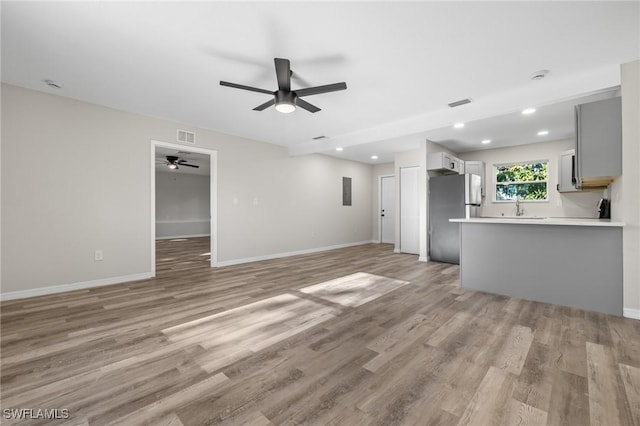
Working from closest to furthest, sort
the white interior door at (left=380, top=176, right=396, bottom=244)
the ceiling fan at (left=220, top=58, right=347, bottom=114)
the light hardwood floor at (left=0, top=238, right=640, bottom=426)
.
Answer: the light hardwood floor at (left=0, top=238, right=640, bottom=426) → the ceiling fan at (left=220, top=58, right=347, bottom=114) → the white interior door at (left=380, top=176, right=396, bottom=244)

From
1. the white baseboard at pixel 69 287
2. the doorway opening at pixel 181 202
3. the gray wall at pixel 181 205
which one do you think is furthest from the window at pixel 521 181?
the gray wall at pixel 181 205

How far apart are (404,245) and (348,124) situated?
3.58 metres

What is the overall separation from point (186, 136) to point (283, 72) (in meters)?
3.12

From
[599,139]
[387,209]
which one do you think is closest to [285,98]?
[599,139]

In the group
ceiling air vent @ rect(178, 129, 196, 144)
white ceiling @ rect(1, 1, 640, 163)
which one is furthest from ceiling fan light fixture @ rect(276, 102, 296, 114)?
ceiling air vent @ rect(178, 129, 196, 144)

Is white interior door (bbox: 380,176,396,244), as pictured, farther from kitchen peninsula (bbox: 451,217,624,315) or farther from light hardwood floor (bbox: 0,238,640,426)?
light hardwood floor (bbox: 0,238,640,426)

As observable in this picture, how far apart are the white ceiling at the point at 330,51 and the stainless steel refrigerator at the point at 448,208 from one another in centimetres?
176

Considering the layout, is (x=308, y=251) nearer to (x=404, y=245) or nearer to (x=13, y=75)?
(x=404, y=245)

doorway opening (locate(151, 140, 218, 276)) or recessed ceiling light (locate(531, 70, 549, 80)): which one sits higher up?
recessed ceiling light (locate(531, 70, 549, 80))

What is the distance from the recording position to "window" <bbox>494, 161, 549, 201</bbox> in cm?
597

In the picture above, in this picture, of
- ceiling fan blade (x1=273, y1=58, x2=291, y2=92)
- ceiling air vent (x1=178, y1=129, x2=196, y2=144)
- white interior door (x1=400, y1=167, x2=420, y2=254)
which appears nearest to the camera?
ceiling fan blade (x1=273, y1=58, x2=291, y2=92)

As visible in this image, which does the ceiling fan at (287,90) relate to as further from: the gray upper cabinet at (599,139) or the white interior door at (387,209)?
the white interior door at (387,209)

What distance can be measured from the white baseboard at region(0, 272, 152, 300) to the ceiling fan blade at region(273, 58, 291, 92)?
3767mm

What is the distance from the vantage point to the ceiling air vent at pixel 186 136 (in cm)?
491
